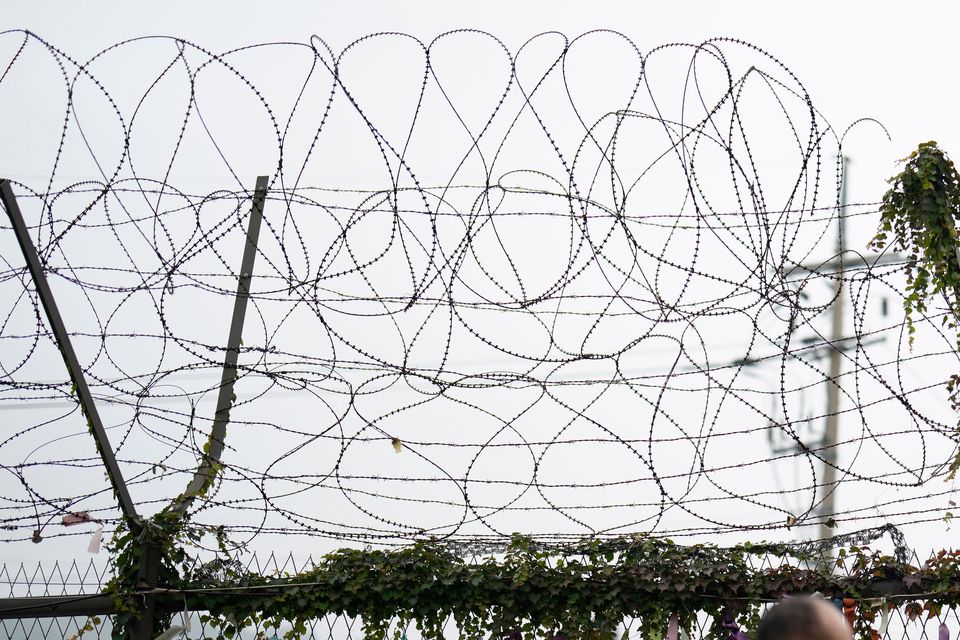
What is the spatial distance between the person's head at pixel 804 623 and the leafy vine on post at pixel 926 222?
2.53m

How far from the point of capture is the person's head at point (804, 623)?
1.75 meters

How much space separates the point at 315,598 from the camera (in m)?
4.46

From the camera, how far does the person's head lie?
175cm

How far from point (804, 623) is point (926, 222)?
2838 millimetres

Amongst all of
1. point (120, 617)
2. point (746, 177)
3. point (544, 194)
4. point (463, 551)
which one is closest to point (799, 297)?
point (746, 177)

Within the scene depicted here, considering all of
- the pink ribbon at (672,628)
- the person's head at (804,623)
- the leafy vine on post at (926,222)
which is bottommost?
the person's head at (804,623)

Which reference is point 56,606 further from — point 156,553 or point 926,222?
point 926,222

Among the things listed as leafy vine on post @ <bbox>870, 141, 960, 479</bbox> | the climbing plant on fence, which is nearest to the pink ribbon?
the climbing plant on fence

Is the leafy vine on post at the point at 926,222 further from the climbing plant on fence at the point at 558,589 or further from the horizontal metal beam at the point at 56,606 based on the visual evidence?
the horizontal metal beam at the point at 56,606

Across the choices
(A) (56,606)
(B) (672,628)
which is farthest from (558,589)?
(A) (56,606)

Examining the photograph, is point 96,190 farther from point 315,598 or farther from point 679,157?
point 679,157

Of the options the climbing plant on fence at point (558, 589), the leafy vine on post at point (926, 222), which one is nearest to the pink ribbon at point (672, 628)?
the climbing plant on fence at point (558, 589)

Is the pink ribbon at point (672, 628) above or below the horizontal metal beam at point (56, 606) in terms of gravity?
below

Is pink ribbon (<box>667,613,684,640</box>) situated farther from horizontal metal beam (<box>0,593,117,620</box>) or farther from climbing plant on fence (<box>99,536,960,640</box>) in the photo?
horizontal metal beam (<box>0,593,117,620</box>)
